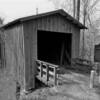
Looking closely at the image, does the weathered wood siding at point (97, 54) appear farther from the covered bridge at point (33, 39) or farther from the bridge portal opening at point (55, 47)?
the bridge portal opening at point (55, 47)

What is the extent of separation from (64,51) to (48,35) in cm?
267

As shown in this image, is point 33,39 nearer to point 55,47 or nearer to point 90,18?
point 55,47

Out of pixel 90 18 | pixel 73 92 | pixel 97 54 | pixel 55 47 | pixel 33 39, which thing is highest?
pixel 90 18

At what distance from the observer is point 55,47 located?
10875 mm

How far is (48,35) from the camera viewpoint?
37.1 ft

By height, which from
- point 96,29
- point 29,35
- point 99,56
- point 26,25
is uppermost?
point 96,29

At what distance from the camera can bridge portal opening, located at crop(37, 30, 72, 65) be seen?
31.1 ft

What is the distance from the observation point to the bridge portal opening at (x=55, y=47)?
31.1 feet

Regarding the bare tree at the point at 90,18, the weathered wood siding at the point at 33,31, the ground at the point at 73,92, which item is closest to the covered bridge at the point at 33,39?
the weathered wood siding at the point at 33,31

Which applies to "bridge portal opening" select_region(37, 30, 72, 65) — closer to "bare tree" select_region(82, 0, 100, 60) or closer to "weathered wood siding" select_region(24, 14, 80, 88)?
"weathered wood siding" select_region(24, 14, 80, 88)

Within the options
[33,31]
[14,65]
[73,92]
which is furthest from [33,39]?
[73,92]

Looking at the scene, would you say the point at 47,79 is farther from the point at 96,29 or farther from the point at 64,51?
the point at 96,29

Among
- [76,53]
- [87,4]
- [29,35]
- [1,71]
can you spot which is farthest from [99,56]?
[87,4]

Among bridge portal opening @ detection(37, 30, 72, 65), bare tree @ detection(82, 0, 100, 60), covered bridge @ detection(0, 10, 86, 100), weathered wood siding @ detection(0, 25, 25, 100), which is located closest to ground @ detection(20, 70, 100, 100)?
covered bridge @ detection(0, 10, 86, 100)
